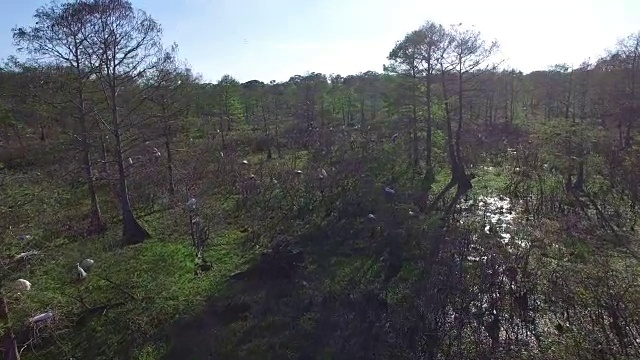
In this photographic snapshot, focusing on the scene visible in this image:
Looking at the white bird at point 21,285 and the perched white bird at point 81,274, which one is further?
the perched white bird at point 81,274

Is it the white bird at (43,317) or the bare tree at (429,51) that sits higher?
the bare tree at (429,51)

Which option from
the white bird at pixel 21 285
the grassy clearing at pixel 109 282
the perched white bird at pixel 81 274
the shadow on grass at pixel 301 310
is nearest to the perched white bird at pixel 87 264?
the grassy clearing at pixel 109 282

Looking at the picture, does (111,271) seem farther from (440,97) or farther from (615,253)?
(440,97)

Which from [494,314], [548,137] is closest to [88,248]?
[494,314]

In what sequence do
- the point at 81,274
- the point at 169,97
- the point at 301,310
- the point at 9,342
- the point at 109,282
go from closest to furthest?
the point at 9,342 → the point at 301,310 → the point at 109,282 → the point at 81,274 → the point at 169,97

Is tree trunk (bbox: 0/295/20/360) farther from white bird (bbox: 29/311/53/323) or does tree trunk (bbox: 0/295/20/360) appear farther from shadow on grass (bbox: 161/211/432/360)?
shadow on grass (bbox: 161/211/432/360)

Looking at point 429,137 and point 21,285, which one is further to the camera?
point 429,137

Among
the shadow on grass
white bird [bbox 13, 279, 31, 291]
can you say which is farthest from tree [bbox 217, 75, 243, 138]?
white bird [bbox 13, 279, 31, 291]

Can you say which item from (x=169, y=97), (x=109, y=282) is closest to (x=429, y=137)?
(x=169, y=97)

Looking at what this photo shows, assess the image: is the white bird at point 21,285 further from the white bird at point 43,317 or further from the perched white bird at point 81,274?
the perched white bird at point 81,274

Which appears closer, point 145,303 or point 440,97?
→ point 145,303

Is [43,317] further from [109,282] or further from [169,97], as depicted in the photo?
[169,97]
